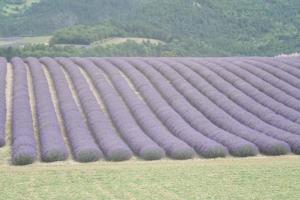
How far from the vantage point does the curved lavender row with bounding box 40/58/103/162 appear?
907 inches

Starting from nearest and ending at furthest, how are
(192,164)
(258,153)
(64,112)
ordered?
(192,164)
(258,153)
(64,112)

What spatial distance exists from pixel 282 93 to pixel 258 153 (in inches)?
342

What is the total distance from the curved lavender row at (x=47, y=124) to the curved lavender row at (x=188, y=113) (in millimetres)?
4494

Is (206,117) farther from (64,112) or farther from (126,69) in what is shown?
(126,69)

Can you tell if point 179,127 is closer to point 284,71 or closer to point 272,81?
point 272,81

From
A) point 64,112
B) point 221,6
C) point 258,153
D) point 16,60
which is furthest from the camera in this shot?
point 221,6

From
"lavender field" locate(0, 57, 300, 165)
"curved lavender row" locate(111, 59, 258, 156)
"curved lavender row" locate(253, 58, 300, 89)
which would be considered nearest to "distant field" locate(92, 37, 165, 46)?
"lavender field" locate(0, 57, 300, 165)

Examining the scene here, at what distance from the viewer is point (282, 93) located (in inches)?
1287

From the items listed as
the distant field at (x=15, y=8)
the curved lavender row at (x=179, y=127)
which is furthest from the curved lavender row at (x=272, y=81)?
the distant field at (x=15, y=8)

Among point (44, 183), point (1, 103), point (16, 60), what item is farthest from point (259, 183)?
point (16, 60)

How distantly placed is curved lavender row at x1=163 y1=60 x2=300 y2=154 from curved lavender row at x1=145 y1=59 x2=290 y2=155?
35 cm

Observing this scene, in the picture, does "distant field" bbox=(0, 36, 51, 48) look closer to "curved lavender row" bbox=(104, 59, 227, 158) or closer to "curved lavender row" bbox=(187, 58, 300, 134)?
"curved lavender row" bbox=(187, 58, 300, 134)

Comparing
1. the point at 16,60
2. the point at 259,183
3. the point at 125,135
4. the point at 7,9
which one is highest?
the point at 7,9

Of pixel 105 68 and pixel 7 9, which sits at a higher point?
pixel 7 9
